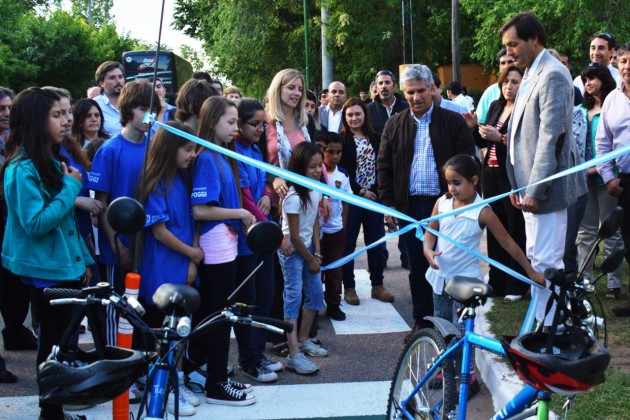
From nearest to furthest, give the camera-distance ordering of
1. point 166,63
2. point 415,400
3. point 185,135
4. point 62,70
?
point 415,400 < point 185,135 < point 166,63 < point 62,70

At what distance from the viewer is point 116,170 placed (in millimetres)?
5184

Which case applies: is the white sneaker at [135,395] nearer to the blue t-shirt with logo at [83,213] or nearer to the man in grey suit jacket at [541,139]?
the blue t-shirt with logo at [83,213]

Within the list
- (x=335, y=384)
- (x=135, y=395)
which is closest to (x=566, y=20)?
A: (x=335, y=384)

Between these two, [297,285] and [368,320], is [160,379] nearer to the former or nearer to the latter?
[297,285]

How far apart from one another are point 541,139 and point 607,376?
148cm

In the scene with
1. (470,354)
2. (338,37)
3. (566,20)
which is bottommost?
(470,354)

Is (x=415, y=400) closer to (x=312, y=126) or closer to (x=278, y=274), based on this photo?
(x=278, y=274)

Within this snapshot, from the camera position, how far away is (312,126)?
720cm

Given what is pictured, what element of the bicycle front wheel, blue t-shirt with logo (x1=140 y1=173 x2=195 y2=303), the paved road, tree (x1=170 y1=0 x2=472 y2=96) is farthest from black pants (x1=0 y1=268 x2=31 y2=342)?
tree (x1=170 y1=0 x2=472 y2=96)

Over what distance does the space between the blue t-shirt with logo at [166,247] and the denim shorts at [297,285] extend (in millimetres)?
1143

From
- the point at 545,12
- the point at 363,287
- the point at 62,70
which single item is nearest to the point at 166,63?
the point at 62,70

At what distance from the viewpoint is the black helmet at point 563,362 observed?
2715 millimetres

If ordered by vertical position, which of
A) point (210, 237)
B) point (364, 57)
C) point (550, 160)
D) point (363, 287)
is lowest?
point (363, 287)

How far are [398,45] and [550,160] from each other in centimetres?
2792
